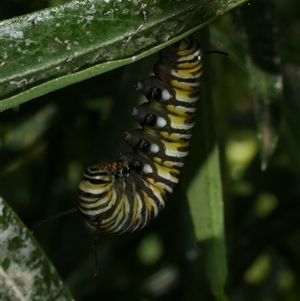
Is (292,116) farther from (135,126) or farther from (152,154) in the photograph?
(152,154)

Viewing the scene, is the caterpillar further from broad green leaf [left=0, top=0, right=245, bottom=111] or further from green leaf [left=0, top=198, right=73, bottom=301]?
broad green leaf [left=0, top=0, right=245, bottom=111]

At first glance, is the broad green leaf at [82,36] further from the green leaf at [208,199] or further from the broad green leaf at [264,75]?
the broad green leaf at [264,75]

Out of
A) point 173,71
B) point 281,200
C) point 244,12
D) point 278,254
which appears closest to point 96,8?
point 173,71

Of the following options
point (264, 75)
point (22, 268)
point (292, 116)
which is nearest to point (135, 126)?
point (264, 75)

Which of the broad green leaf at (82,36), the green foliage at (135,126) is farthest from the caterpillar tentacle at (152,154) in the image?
the broad green leaf at (82,36)

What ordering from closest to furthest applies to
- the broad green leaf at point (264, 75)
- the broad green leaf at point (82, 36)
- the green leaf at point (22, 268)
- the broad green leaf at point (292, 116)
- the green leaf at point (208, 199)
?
the broad green leaf at point (82, 36)
the green leaf at point (22, 268)
the green leaf at point (208, 199)
the broad green leaf at point (264, 75)
the broad green leaf at point (292, 116)

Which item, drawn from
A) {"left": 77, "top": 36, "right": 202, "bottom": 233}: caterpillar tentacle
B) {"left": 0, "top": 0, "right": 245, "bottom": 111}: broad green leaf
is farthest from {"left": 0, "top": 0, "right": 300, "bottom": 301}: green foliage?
{"left": 77, "top": 36, "right": 202, "bottom": 233}: caterpillar tentacle

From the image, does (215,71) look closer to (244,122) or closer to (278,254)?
(244,122)
